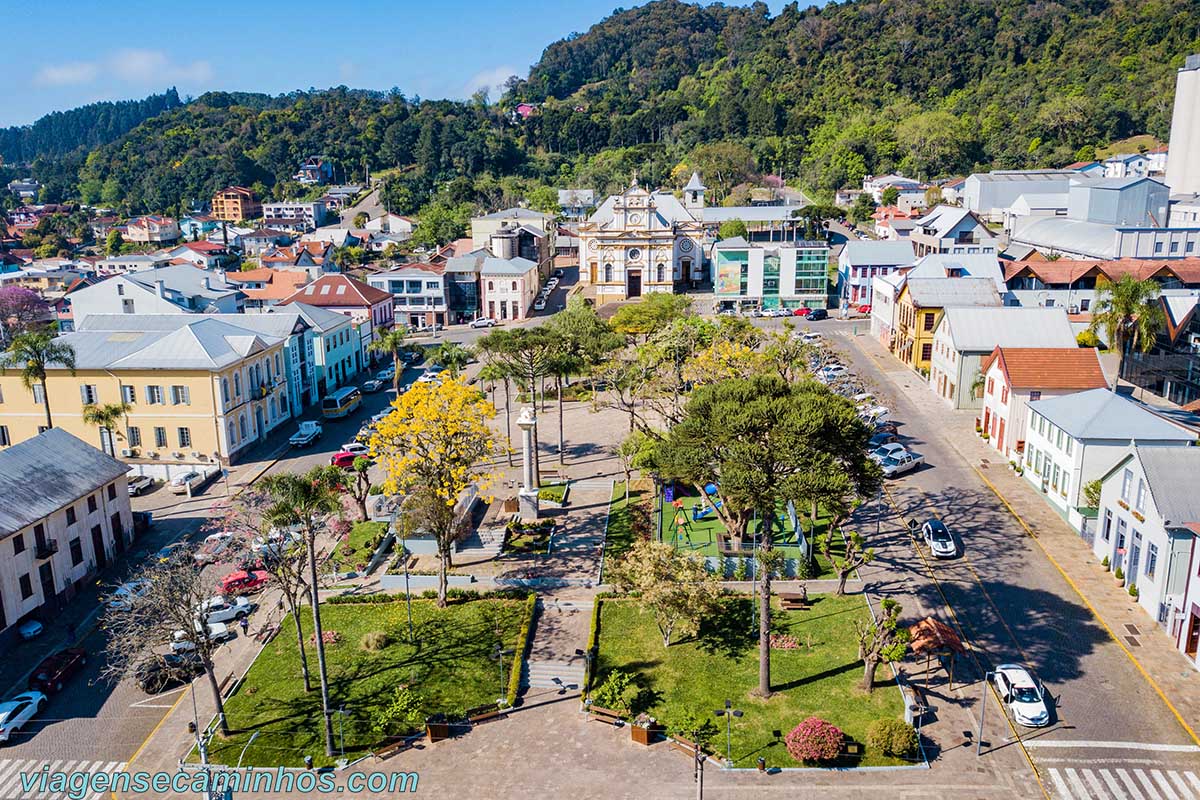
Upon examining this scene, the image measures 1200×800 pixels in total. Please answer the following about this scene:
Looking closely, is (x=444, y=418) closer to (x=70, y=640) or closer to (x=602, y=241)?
(x=70, y=640)

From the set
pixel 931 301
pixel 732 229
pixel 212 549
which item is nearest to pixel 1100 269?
pixel 931 301

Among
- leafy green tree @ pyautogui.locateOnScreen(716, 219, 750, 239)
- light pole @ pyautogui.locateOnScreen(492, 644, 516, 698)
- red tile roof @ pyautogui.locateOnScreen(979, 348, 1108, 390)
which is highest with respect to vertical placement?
leafy green tree @ pyautogui.locateOnScreen(716, 219, 750, 239)

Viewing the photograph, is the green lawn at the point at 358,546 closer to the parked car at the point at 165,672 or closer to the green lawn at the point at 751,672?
the parked car at the point at 165,672

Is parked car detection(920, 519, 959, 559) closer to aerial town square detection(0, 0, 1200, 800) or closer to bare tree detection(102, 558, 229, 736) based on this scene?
aerial town square detection(0, 0, 1200, 800)

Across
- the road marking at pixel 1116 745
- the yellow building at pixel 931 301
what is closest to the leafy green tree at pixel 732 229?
the yellow building at pixel 931 301

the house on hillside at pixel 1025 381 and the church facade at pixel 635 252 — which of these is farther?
the church facade at pixel 635 252

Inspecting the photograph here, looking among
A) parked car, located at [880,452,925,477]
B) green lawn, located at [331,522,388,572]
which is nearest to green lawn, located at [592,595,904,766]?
green lawn, located at [331,522,388,572]

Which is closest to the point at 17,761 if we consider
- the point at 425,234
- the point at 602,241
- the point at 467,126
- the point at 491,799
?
the point at 491,799
